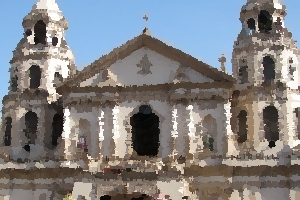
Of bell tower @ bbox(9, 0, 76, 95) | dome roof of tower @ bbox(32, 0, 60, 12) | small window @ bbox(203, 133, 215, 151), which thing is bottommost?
small window @ bbox(203, 133, 215, 151)

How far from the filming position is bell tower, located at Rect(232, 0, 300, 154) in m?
29.2

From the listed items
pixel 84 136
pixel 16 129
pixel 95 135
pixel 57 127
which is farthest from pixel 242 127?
pixel 16 129

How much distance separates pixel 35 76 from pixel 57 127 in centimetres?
414

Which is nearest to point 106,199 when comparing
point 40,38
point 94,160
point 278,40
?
point 94,160

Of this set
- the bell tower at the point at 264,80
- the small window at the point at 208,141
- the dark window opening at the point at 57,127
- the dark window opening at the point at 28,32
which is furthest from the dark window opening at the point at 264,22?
the dark window opening at the point at 28,32

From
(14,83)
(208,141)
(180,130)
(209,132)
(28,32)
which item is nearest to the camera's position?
(180,130)

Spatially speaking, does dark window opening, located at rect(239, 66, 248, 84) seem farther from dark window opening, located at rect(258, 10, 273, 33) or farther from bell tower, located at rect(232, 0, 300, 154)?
dark window opening, located at rect(258, 10, 273, 33)

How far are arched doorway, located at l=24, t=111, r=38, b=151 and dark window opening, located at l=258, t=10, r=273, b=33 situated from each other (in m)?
17.3

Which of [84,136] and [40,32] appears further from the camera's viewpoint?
[40,32]

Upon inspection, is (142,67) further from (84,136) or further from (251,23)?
(251,23)

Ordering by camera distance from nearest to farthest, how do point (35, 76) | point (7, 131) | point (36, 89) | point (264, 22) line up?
point (264, 22) → point (36, 89) → point (7, 131) → point (35, 76)

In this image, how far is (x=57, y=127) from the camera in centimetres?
3288

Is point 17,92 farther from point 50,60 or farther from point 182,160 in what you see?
point 182,160

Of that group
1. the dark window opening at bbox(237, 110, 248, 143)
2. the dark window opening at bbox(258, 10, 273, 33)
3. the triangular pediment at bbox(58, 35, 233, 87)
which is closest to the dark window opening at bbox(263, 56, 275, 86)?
the dark window opening at bbox(258, 10, 273, 33)
